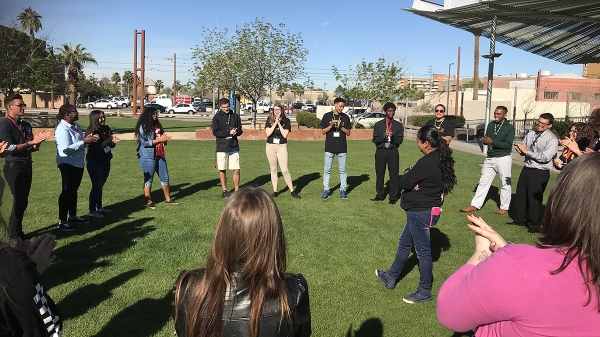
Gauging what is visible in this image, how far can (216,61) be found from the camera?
33594mm

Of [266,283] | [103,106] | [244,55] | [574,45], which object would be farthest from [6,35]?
[103,106]

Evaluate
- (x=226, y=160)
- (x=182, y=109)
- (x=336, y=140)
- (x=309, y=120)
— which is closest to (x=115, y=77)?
(x=182, y=109)

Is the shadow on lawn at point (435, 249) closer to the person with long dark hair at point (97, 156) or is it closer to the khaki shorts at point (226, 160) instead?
the khaki shorts at point (226, 160)

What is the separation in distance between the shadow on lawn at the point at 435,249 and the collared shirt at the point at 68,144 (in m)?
5.07

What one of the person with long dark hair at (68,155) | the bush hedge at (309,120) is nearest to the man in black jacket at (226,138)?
the person with long dark hair at (68,155)

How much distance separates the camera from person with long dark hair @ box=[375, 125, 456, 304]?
4738 millimetres

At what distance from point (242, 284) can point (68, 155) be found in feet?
19.2

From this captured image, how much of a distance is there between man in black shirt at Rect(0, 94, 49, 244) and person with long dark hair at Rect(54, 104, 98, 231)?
54 cm

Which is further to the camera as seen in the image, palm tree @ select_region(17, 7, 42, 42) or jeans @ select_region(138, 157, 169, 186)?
palm tree @ select_region(17, 7, 42, 42)

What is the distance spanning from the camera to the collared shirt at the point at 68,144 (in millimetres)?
6633

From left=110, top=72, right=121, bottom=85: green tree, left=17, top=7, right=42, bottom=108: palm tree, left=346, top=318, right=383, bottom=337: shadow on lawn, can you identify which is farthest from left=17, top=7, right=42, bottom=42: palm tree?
left=346, top=318, right=383, bottom=337: shadow on lawn

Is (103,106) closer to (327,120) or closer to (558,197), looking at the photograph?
(327,120)

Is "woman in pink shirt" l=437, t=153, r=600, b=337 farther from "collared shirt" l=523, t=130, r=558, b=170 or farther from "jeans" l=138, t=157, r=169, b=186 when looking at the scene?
"jeans" l=138, t=157, r=169, b=186

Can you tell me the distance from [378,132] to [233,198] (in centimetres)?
791
